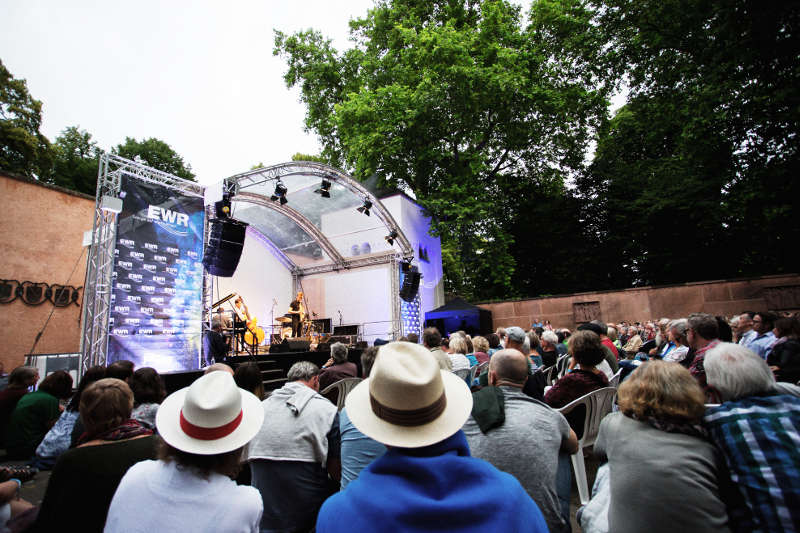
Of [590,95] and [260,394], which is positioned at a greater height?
[590,95]

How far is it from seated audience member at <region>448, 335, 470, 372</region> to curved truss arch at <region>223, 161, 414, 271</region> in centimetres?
697

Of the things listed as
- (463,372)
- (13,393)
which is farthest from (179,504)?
(13,393)

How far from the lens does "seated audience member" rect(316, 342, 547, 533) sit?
2.58ft

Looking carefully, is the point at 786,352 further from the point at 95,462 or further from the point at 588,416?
the point at 95,462

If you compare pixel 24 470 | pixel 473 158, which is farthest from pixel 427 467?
pixel 473 158

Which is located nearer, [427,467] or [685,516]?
[427,467]

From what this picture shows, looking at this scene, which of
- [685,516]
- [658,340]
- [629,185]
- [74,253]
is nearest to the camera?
[685,516]

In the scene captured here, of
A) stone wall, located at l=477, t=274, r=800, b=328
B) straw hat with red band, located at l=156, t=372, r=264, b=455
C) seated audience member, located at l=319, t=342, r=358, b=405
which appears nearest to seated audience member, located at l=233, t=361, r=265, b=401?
straw hat with red band, located at l=156, t=372, r=264, b=455

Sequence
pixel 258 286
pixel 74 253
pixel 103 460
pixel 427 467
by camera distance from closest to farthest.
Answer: pixel 427 467 < pixel 103 460 < pixel 74 253 < pixel 258 286

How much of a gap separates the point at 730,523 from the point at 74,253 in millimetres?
14333

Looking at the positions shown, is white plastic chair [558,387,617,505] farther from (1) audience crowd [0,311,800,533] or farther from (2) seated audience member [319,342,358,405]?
(2) seated audience member [319,342,358,405]

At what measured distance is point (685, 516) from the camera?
1.49 metres

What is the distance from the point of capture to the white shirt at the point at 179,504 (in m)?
1.33

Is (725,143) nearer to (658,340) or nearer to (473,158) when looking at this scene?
(658,340)
